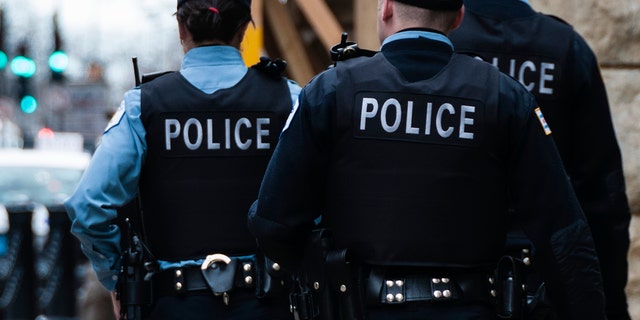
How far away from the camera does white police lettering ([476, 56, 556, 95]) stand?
3805 millimetres

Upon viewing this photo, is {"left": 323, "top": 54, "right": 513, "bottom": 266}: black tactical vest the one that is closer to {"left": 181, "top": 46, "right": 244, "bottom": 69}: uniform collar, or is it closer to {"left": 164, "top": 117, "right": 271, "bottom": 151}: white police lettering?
{"left": 164, "top": 117, "right": 271, "bottom": 151}: white police lettering

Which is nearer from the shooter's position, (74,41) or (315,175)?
(315,175)

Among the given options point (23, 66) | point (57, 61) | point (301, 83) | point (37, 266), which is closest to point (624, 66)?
point (301, 83)

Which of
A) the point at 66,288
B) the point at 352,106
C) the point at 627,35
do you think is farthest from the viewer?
the point at 66,288

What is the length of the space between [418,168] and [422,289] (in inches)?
12.3

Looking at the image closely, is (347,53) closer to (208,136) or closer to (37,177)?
(208,136)

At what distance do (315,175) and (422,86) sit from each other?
0.37 meters

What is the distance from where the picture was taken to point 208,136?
4.02 metres

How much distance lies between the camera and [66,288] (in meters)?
11.3

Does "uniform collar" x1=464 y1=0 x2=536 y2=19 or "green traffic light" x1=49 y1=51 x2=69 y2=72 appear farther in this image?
"green traffic light" x1=49 y1=51 x2=69 y2=72

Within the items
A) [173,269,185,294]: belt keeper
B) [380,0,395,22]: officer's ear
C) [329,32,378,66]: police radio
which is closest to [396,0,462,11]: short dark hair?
[380,0,395,22]: officer's ear

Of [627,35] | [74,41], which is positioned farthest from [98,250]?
[74,41]

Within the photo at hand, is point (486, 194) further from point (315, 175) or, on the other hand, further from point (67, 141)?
point (67, 141)

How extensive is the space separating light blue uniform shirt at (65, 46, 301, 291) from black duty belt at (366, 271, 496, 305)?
3.59 feet
